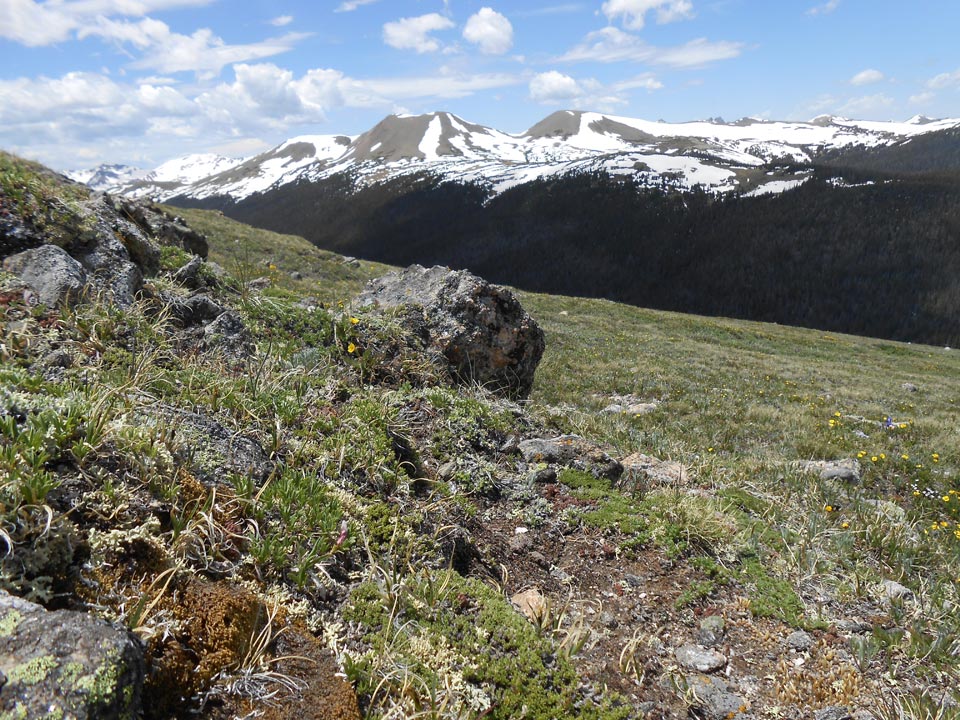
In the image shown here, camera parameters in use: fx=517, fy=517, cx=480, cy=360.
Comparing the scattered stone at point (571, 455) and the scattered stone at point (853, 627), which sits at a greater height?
the scattered stone at point (571, 455)

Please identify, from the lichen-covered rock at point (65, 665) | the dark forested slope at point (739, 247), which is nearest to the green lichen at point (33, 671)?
the lichen-covered rock at point (65, 665)

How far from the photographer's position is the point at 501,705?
2.65m

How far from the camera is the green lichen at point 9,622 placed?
5.46 ft

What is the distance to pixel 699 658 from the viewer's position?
12.5ft

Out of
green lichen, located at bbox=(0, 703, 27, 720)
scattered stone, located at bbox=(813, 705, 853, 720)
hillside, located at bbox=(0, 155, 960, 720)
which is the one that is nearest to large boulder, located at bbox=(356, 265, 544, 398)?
hillside, located at bbox=(0, 155, 960, 720)

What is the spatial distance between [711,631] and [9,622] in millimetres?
4315

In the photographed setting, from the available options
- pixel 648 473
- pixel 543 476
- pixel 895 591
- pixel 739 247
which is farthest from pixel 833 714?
pixel 739 247

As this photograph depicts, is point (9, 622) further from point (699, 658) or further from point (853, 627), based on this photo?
point (853, 627)

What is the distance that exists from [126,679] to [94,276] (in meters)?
5.39

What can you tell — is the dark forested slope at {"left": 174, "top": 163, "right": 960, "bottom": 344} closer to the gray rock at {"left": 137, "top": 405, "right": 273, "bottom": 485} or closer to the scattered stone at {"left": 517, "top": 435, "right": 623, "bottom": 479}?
the scattered stone at {"left": 517, "top": 435, "right": 623, "bottom": 479}

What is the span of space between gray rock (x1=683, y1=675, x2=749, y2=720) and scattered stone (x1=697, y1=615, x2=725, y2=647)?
1.20 ft

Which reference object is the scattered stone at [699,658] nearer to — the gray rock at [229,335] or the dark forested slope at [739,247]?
the gray rock at [229,335]

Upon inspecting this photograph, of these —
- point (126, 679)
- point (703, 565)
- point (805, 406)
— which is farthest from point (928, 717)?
point (805, 406)

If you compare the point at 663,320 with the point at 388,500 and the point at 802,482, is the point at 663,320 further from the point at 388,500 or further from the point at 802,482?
the point at 388,500
